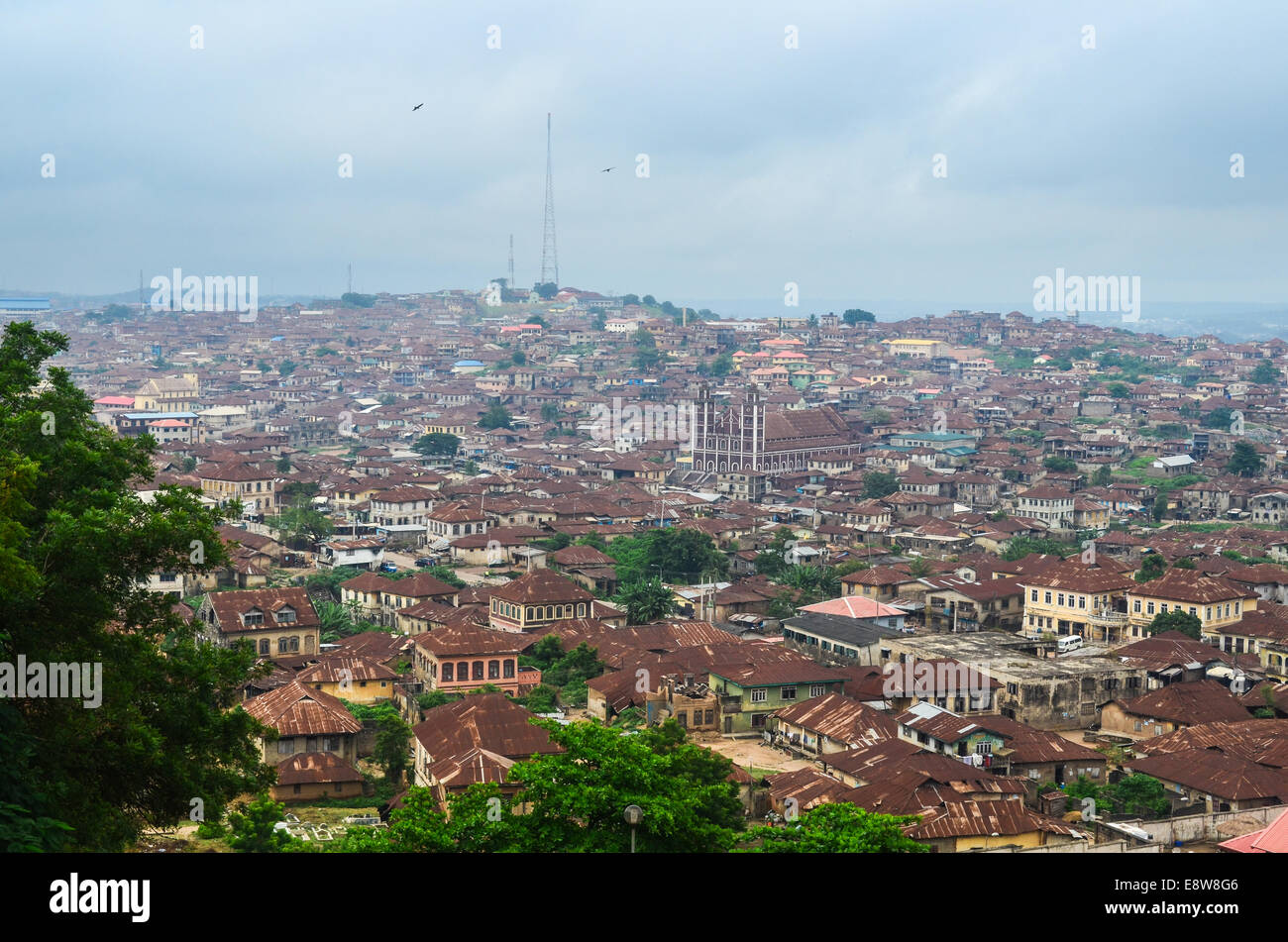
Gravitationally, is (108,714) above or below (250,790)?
above

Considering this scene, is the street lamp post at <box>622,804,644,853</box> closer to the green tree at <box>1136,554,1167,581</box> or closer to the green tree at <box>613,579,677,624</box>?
the green tree at <box>613,579,677,624</box>

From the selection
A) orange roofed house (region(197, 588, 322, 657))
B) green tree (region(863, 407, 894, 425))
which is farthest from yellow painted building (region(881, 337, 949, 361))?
orange roofed house (region(197, 588, 322, 657))

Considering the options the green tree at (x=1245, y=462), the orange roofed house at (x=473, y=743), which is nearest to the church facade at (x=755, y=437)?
the green tree at (x=1245, y=462)

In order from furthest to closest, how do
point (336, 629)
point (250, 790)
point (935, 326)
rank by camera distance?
point (935, 326) → point (336, 629) → point (250, 790)

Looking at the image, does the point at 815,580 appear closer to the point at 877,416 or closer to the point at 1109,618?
the point at 1109,618
